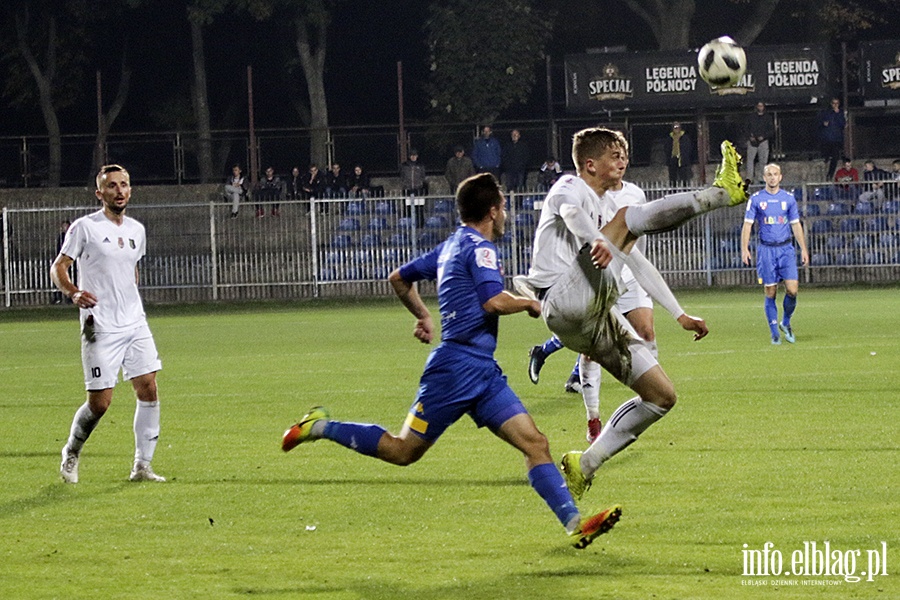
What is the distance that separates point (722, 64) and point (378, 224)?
25.3 m

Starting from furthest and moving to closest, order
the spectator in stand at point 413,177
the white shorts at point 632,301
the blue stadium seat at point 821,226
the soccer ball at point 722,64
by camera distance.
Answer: the spectator in stand at point 413,177 < the blue stadium seat at point 821,226 < the white shorts at point 632,301 < the soccer ball at point 722,64

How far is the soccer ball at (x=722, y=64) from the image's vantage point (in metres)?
9.44

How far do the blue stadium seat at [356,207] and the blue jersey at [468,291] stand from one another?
27199mm

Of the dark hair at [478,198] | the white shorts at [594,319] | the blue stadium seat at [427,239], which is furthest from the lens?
the blue stadium seat at [427,239]

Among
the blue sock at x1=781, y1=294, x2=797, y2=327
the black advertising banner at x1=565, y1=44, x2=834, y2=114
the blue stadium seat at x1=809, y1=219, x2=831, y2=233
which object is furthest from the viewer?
the black advertising banner at x1=565, y1=44, x2=834, y2=114

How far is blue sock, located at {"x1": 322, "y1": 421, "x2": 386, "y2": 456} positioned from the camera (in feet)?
25.7

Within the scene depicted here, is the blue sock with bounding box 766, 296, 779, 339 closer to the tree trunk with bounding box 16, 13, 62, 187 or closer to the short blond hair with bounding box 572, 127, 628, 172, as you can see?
the short blond hair with bounding box 572, 127, 628, 172

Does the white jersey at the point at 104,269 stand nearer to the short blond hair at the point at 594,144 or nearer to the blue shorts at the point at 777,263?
the short blond hair at the point at 594,144

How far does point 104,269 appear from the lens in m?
10.2

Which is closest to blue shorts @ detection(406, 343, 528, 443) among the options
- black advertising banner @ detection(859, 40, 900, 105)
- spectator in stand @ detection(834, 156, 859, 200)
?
spectator in stand @ detection(834, 156, 859, 200)

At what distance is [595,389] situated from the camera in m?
11.2

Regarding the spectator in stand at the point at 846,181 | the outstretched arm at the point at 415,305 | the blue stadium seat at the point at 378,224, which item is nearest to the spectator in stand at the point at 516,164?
the blue stadium seat at the point at 378,224

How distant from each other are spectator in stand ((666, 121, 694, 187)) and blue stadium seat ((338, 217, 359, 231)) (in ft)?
24.9

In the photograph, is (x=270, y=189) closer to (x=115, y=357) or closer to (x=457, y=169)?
(x=457, y=169)
